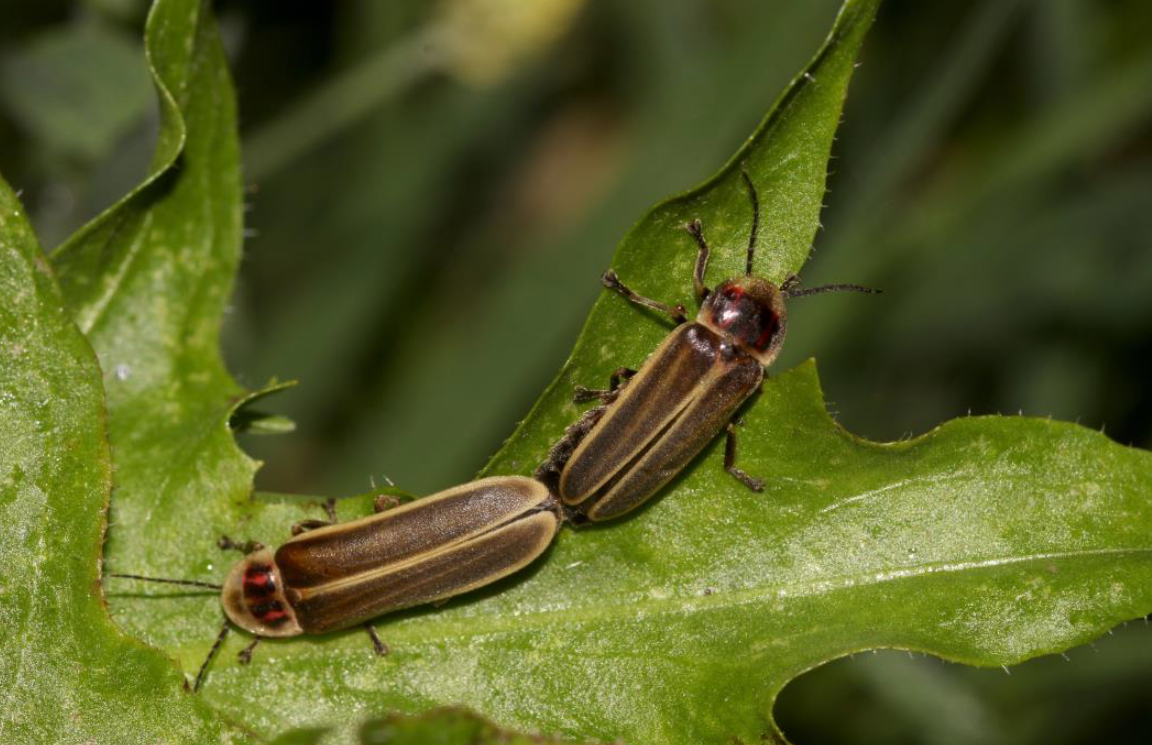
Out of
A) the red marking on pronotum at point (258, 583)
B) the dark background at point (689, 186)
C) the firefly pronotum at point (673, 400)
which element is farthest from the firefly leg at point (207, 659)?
the dark background at point (689, 186)

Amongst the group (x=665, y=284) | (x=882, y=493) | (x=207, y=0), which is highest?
(x=207, y=0)

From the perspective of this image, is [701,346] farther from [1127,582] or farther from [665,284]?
[1127,582]

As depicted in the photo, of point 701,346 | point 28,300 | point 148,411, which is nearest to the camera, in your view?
point 28,300

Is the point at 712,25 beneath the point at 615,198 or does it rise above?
above

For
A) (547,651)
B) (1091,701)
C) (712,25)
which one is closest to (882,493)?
(547,651)

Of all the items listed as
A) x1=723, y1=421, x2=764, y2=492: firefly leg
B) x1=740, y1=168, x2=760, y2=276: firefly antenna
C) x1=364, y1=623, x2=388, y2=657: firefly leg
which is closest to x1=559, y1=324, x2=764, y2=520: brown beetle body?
x1=723, y1=421, x2=764, y2=492: firefly leg

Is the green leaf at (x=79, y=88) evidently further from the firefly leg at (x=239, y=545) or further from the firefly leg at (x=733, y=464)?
the firefly leg at (x=733, y=464)

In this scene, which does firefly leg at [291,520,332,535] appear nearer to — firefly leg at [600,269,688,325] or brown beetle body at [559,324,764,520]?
brown beetle body at [559,324,764,520]
